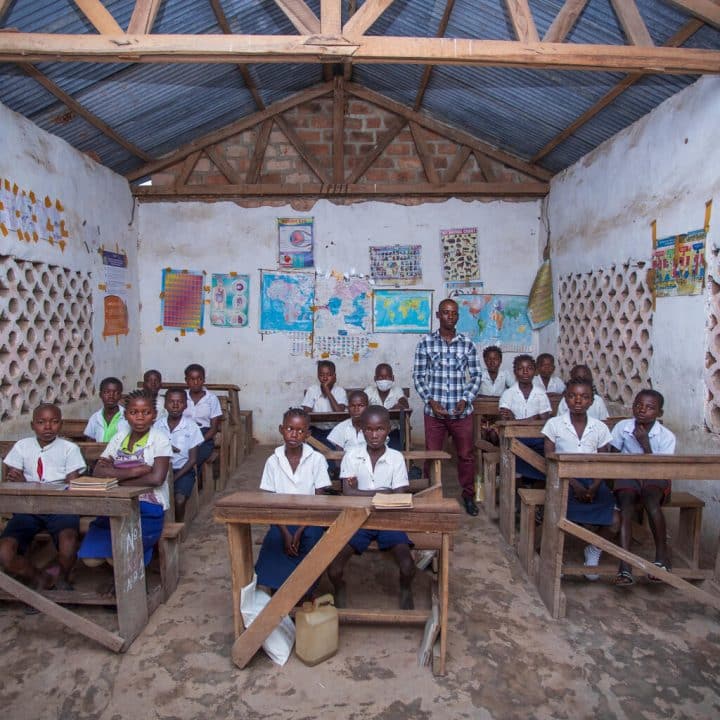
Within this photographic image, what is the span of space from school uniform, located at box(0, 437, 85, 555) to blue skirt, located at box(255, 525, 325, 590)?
1.18 meters

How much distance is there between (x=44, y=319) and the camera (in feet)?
16.8

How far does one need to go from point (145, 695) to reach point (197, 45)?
3.41m


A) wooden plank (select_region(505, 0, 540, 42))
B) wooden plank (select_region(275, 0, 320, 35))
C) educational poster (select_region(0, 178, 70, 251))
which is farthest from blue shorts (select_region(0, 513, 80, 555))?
wooden plank (select_region(505, 0, 540, 42))

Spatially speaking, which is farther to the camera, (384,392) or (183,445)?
(384,392)

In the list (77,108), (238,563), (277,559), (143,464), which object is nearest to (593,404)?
(277,559)

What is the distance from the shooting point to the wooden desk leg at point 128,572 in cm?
287

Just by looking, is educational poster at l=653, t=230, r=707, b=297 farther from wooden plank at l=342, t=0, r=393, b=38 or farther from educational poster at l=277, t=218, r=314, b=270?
educational poster at l=277, t=218, r=314, b=270

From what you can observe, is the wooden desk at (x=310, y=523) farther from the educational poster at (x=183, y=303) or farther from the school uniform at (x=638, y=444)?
the educational poster at (x=183, y=303)

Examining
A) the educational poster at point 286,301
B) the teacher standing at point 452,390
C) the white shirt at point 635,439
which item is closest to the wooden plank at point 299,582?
the white shirt at point 635,439

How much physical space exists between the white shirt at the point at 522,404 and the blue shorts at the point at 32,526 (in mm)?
3412

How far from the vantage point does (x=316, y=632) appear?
2779 millimetres

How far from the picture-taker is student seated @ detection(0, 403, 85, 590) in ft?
11.0

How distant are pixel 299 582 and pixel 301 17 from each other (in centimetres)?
311

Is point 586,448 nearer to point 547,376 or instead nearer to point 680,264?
point 680,264
